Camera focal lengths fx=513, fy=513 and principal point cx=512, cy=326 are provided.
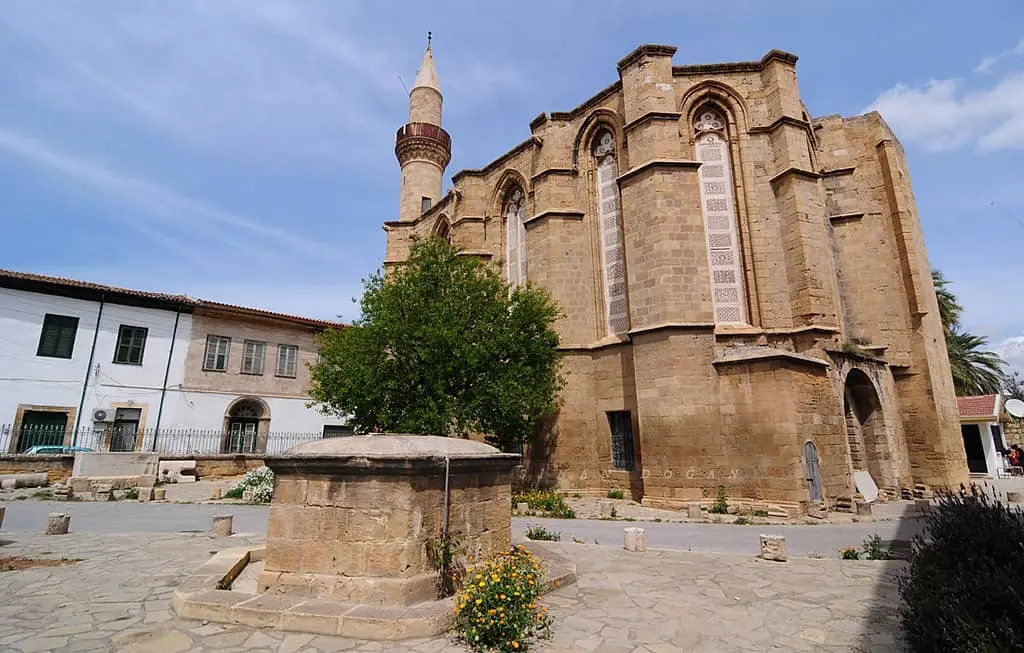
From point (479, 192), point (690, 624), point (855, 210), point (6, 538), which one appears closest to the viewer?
point (690, 624)

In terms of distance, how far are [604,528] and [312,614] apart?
6576mm

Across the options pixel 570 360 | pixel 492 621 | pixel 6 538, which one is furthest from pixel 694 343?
pixel 6 538

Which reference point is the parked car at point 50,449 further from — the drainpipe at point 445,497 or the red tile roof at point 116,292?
the drainpipe at point 445,497

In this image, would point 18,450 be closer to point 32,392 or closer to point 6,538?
point 32,392

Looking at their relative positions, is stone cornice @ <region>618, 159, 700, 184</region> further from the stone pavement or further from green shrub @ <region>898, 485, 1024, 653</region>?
green shrub @ <region>898, 485, 1024, 653</region>

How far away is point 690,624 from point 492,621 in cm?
171

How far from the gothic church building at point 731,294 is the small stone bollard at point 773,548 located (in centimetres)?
483

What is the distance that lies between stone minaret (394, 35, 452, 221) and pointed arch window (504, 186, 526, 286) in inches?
293

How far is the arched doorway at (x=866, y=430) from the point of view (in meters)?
13.5

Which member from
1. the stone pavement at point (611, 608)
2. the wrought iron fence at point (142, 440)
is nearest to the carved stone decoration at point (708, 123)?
the stone pavement at point (611, 608)

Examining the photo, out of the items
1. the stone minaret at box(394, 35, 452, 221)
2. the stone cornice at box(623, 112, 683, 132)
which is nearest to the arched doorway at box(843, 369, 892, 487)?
the stone cornice at box(623, 112, 683, 132)

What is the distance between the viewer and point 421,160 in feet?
84.1

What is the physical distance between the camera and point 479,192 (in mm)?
19703

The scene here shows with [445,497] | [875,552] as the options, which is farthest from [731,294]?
[445,497]
